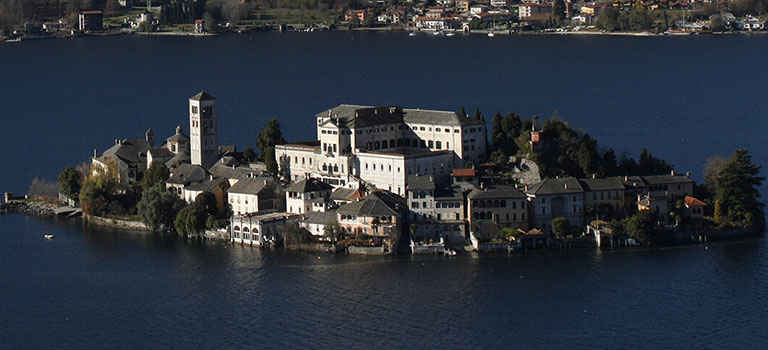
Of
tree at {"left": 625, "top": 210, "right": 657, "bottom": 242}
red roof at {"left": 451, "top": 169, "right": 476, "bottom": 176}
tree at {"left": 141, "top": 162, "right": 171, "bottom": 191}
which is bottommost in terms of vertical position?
tree at {"left": 625, "top": 210, "right": 657, "bottom": 242}

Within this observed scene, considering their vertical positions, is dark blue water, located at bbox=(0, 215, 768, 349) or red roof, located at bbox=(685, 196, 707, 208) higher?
red roof, located at bbox=(685, 196, 707, 208)

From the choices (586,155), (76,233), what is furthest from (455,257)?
(76,233)

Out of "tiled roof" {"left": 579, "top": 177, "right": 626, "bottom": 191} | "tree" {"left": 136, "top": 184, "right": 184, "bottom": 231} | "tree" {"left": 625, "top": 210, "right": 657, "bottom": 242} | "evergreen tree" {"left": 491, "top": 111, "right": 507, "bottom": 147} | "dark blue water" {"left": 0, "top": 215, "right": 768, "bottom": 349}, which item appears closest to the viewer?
"dark blue water" {"left": 0, "top": 215, "right": 768, "bottom": 349}

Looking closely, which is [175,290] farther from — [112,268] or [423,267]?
[423,267]

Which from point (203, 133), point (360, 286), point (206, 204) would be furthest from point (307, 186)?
point (360, 286)

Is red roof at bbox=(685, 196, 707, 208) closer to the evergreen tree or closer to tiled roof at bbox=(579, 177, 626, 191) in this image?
tiled roof at bbox=(579, 177, 626, 191)

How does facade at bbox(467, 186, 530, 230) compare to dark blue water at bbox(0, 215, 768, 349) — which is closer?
dark blue water at bbox(0, 215, 768, 349)

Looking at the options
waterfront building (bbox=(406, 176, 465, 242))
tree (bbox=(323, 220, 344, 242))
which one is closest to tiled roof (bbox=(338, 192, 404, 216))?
tree (bbox=(323, 220, 344, 242))

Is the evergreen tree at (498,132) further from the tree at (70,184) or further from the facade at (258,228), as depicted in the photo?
the tree at (70,184)
